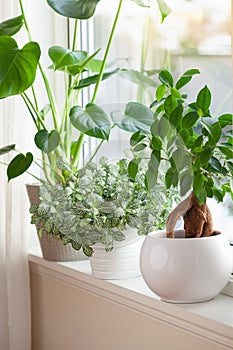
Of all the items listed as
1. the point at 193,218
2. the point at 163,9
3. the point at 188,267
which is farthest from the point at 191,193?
the point at 163,9

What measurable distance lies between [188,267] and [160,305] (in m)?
0.14

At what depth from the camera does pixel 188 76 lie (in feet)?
4.89

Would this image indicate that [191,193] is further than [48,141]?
No

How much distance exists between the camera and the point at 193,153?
1402mm

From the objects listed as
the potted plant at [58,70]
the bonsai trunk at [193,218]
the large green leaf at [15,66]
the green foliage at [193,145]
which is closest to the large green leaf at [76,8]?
the potted plant at [58,70]

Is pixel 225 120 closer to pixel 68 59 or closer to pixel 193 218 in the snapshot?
pixel 193 218

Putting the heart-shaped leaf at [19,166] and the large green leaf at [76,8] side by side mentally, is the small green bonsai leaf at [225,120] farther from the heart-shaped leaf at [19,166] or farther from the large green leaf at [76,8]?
the heart-shaped leaf at [19,166]

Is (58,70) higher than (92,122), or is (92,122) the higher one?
(58,70)

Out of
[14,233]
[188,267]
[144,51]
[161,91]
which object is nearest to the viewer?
[188,267]

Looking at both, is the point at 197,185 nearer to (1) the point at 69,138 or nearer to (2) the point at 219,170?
(2) the point at 219,170

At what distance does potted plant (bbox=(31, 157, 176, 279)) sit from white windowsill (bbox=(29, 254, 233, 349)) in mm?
53

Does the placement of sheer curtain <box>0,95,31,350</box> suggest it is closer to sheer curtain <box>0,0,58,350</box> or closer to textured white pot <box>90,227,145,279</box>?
sheer curtain <box>0,0,58,350</box>

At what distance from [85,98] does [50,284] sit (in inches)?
23.5

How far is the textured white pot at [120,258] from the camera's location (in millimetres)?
1693
